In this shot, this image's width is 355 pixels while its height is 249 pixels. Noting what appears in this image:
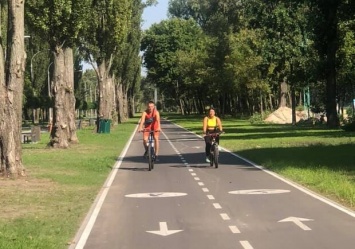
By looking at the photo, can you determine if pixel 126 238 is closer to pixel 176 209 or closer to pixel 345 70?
pixel 176 209

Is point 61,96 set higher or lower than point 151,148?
higher

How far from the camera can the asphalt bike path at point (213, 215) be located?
9859 mm

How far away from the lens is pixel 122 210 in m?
13.3

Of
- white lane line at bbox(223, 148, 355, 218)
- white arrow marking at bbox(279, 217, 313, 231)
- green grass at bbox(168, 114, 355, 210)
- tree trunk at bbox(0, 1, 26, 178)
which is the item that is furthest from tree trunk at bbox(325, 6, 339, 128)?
white arrow marking at bbox(279, 217, 313, 231)

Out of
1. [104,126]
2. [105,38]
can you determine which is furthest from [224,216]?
[105,38]

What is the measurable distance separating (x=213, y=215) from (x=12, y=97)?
9.00 m

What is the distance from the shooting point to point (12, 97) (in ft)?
63.0

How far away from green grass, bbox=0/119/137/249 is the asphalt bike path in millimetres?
364

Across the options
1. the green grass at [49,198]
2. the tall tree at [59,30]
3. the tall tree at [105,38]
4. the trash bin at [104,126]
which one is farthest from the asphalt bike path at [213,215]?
the tall tree at [105,38]

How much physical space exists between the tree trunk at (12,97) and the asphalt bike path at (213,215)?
2.80 m

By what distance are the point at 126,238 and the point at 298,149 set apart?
19.7 metres

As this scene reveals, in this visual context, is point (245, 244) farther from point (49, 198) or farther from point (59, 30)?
point (59, 30)

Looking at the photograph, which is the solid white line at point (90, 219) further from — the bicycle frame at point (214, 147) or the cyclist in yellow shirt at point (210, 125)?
the cyclist in yellow shirt at point (210, 125)

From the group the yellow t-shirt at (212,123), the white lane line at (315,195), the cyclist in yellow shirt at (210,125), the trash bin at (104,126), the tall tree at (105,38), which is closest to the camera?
the white lane line at (315,195)
